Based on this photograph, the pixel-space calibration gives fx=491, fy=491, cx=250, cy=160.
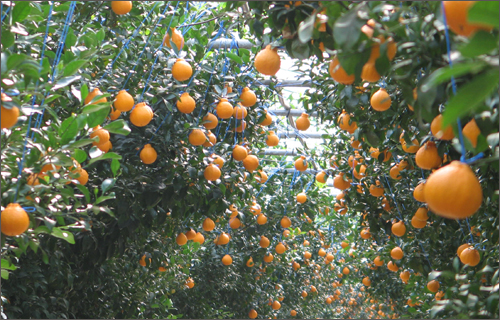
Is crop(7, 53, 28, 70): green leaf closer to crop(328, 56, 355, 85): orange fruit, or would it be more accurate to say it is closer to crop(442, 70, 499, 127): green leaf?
crop(328, 56, 355, 85): orange fruit

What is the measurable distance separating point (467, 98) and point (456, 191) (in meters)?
0.39

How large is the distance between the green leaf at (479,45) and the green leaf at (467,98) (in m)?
0.04

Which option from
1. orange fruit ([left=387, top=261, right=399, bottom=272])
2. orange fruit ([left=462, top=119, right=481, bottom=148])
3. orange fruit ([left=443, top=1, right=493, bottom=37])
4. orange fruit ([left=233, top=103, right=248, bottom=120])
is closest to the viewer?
orange fruit ([left=443, top=1, right=493, bottom=37])

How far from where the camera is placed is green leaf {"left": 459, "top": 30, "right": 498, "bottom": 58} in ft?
2.32

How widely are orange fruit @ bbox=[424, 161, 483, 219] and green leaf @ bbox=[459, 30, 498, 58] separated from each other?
36 centimetres

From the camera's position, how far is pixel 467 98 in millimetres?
679

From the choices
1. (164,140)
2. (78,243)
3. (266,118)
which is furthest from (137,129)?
(266,118)

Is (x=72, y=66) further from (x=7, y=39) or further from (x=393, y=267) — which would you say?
(x=393, y=267)

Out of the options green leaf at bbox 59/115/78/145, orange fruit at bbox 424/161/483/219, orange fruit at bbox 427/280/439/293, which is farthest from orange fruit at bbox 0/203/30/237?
orange fruit at bbox 427/280/439/293

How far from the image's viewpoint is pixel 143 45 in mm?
3117

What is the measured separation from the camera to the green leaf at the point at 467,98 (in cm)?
67

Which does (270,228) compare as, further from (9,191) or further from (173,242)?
(9,191)

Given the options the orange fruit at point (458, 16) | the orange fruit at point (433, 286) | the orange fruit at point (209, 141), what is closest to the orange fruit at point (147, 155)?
the orange fruit at point (209, 141)

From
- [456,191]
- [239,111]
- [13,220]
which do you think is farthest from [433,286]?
[13,220]
